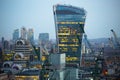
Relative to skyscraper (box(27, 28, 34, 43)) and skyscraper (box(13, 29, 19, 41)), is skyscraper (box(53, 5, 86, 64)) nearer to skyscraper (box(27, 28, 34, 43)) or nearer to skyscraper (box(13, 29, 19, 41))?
skyscraper (box(13, 29, 19, 41))

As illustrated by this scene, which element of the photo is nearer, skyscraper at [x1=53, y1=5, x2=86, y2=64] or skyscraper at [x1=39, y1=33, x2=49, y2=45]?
skyscraper at [x1=53, y1=5, x2=86, y2=64]

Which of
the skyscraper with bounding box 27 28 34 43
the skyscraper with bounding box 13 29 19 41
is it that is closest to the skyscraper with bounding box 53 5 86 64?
the skyscraper with bounding box 13 29 19 41

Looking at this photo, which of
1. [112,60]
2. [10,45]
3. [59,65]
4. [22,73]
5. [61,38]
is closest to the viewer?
[59,65]

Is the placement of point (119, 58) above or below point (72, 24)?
below

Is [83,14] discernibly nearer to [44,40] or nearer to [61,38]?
[61,38]

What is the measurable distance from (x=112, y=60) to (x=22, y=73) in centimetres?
596

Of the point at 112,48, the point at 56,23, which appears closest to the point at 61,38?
the point at 56,23

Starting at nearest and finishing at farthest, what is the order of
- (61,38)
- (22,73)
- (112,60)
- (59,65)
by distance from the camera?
(59,65) → (22,73) → (112,60) → (61,38)

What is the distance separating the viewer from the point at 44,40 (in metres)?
26.7

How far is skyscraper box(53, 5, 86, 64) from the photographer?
22.2m

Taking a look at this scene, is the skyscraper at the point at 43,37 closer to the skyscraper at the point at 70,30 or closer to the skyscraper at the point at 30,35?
the skyscraper at the point at 30,35

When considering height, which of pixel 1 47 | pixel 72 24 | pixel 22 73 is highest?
pixel 72 24

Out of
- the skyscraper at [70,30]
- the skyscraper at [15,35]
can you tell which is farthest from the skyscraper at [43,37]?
the skyscraper at [70,30]

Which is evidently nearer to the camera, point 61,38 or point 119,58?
point 119,58
